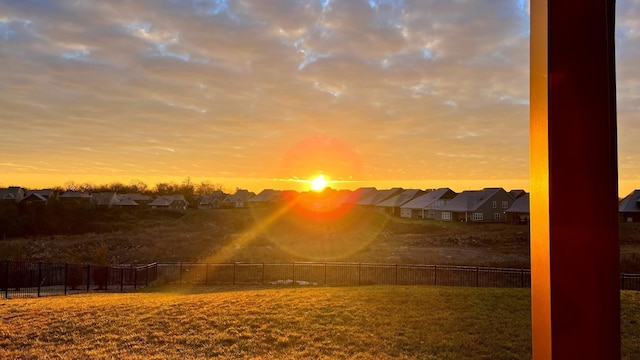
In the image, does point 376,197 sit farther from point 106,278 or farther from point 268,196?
point 106,278

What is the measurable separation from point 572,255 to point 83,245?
46461mm

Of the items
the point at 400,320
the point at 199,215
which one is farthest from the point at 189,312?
the point at 199,215

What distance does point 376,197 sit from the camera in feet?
295

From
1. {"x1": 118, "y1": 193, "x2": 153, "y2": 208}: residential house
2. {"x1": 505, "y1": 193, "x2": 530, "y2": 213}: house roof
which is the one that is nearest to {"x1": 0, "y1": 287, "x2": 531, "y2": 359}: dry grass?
{"x1": 505, "y1": 193, "x2": 530, "y2": 213}: house roof

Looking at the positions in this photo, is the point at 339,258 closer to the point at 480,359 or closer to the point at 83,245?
the point at 480,359

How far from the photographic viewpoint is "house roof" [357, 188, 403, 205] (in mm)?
86000

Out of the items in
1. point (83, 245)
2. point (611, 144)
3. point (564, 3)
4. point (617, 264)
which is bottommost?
point (83, 245)

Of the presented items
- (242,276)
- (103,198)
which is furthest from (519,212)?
(103,198)

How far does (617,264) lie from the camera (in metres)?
1.63

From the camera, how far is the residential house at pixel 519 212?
5447 centimetres

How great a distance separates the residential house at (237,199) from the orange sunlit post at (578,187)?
369 feet

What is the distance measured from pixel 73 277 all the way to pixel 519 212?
51849 mm

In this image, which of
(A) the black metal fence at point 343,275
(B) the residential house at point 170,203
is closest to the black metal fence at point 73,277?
(A) the black metal fence at point 343,275

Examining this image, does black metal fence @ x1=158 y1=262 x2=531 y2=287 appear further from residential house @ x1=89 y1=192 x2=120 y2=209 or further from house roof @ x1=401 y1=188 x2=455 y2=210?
residential house @ x1=89 y1=192 x2=120 y2=209
